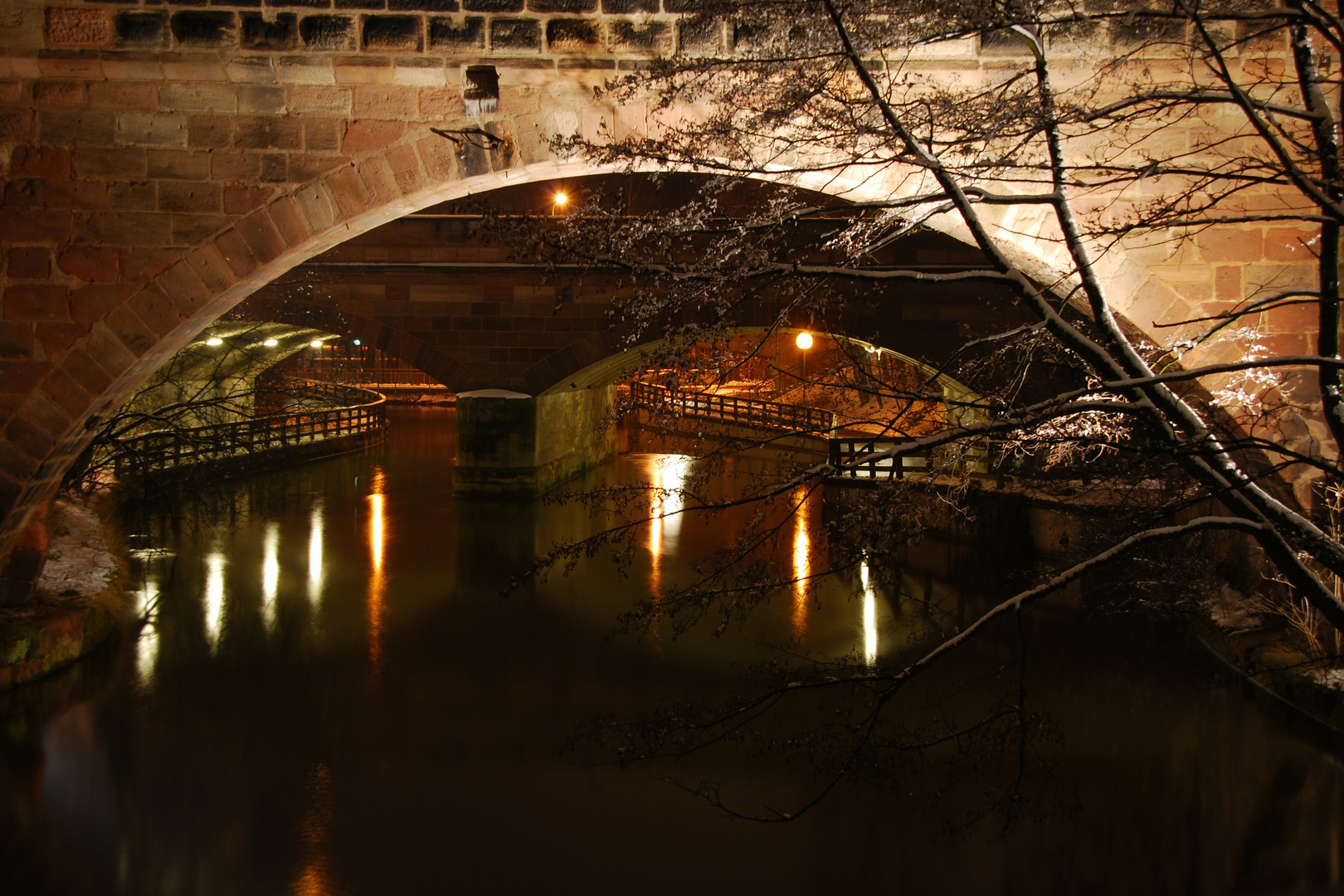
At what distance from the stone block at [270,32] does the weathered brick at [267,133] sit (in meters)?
0.34

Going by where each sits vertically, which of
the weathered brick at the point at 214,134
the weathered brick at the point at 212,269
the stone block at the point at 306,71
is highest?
the stone block at the point at 306,71

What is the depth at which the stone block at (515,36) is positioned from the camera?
474cm

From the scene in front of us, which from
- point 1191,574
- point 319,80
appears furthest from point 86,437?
point 1191,574

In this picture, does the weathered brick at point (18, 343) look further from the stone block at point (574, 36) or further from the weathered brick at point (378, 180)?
the stone block at point (574, 36)

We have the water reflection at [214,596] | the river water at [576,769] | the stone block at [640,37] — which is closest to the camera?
the river water at [576,769]

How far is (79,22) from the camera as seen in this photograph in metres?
4.74

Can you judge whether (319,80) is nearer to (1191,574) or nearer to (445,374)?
(1191,574)

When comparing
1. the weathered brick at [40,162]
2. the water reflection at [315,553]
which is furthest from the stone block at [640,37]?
the water reflection at [315,553]

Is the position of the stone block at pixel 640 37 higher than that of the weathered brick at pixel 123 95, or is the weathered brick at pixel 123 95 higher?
the stone block at pixel 640 37

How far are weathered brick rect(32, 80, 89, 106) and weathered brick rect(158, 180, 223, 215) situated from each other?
58 cm

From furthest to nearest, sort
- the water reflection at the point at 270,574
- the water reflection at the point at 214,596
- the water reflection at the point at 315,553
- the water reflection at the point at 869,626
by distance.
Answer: the water reflection at the point at 315,553
the water reflection at the point at 270,574
the water reflection at the point at 214,596
the water reflection at the point at 869,626

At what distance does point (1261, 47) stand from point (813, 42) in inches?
84.6

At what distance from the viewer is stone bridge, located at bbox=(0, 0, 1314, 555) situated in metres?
4.76

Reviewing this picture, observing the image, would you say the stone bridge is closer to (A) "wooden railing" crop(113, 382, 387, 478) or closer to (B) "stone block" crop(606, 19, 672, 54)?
(B) "stone block" crop(606, 19, 672, 54)
